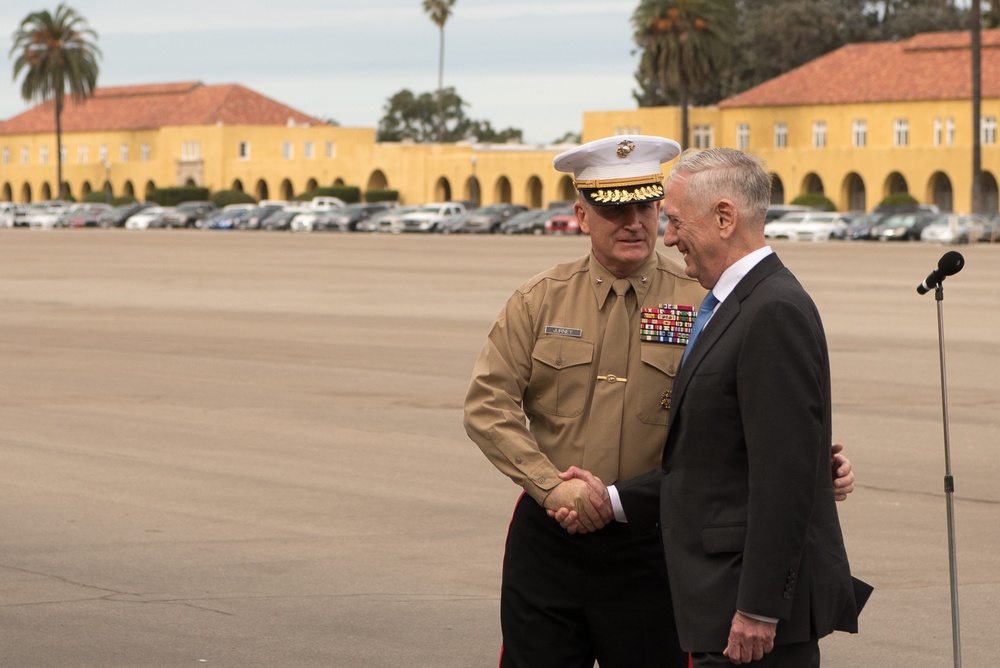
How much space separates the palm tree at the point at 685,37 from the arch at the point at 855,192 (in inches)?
350

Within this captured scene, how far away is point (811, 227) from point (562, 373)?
6192 cm

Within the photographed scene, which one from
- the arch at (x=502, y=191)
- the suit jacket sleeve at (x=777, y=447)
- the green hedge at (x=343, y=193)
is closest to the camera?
the suit jacket sleeve at (x=777, y=447)

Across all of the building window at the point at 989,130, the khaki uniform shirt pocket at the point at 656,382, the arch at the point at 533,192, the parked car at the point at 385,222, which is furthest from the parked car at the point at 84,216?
the khaki uniform shirt pocket at the point at 656,382

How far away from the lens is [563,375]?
175 inches

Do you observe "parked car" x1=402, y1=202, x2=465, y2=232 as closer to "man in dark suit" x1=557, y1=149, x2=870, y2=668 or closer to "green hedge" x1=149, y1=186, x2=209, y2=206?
"green hedge" x1=149, y1=186, x2=209, y2=206

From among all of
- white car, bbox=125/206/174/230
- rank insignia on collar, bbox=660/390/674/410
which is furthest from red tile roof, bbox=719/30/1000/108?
rank insignia on collar, bbox=660/390/674/410

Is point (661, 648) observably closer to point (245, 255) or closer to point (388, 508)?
point (388, 508)

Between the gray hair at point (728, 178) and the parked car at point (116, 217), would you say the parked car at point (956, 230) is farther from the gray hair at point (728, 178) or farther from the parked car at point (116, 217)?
the gray hair at point (728, 178)

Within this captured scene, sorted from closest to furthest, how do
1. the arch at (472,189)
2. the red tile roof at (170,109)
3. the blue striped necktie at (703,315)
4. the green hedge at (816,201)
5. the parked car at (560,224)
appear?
the blue striped necktie at (703,315) → the parked car at (560,224) → the green hedge at (816,201) → the arch at (472,189) → the red tile roof at (170,109)

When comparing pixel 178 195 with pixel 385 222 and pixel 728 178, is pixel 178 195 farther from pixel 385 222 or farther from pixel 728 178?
pixel 728 178

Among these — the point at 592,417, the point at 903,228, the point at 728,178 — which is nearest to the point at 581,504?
the point at 592,417

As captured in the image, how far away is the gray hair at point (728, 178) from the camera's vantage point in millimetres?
3867

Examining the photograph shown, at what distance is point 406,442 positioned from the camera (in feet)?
39.8

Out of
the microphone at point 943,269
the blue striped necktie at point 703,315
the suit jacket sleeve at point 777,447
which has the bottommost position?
the suit jacket sleeve at point 777,447
